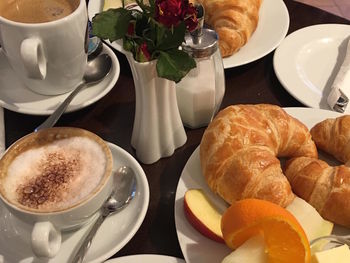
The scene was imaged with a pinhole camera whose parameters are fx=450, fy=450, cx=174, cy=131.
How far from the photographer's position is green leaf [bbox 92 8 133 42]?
769mm

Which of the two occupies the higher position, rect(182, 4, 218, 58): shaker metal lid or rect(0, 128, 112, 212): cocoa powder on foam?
rect(182, 4, 218, 58): shaker metal lid

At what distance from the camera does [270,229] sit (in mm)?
719

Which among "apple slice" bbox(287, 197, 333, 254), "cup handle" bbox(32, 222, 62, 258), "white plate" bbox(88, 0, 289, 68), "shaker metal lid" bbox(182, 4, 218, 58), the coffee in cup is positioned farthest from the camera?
"white plate" bbox(88, 0, 289, 68)

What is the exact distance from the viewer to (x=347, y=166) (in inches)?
35.4

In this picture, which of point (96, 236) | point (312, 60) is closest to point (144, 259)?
point (96, 236)

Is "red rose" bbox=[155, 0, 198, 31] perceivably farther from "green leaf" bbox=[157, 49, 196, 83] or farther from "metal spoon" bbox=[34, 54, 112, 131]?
"metal spoon" bbox=[34, 54, 112, 131]

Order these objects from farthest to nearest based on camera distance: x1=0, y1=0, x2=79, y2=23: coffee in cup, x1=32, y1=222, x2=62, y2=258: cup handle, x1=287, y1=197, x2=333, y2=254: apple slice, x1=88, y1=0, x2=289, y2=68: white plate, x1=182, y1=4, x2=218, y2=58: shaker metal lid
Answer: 1. x1=88, y1=0, x2=289, y2=68: white plate
2. x1=0, y1=0, x2=79, y2=23: coffee in cup
3. x1=182, y1=4, x2=218, y2=58: shaker metal lid
4. x1=287, y1=197, x2=333, y2=254: apple slice
5. x1=32, y1=222, x2=62, y2=258: cup handle

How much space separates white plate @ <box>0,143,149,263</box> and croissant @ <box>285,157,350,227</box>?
30 centimetres

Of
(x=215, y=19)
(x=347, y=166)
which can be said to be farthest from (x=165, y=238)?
(x=215, y=19)

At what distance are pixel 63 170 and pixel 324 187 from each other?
0.49 metres

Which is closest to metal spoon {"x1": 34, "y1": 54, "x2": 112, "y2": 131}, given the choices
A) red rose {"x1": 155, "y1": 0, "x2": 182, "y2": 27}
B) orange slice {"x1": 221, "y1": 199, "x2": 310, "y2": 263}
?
red rose {"x1": 155, "y1": 0, "x2": 182, "y2": 27}

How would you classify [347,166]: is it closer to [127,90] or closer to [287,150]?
[287,150]

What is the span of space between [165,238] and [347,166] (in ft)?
1.28

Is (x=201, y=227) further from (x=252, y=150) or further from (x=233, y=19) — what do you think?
(x=233, y=19)
